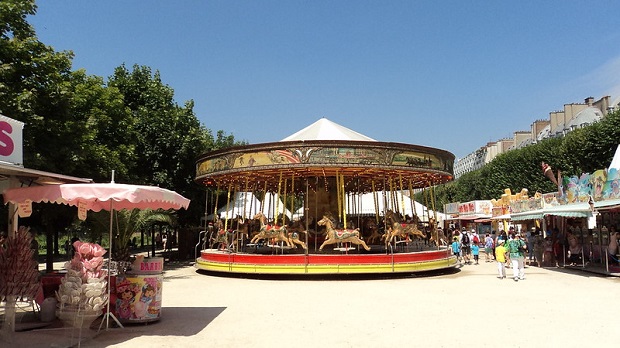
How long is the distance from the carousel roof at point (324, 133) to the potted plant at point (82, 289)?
12218mm

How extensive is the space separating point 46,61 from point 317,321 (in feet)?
36.9

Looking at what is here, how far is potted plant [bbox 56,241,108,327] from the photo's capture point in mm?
7031

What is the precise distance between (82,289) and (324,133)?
13523mm

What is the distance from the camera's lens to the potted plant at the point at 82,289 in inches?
277

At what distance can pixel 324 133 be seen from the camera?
19469 millimetres

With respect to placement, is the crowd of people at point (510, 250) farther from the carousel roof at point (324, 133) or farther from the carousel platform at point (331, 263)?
the carousel roof at point (324, 133)

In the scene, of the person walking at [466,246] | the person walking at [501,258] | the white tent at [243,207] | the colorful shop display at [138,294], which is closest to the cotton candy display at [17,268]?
the colorful shop display at [138,294]

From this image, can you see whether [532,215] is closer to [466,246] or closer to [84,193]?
[466,246]

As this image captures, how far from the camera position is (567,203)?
69.8ft

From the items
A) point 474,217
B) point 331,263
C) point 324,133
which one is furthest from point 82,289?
point 474,217

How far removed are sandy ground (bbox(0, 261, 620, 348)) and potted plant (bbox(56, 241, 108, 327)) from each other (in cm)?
39

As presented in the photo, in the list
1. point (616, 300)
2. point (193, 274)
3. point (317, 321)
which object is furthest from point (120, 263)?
point (616, 300)

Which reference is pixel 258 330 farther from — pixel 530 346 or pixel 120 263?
pixel 530 346

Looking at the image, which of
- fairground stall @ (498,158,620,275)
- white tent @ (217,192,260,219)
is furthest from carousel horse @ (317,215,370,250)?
fairground stall @ (498,158,620,275)
